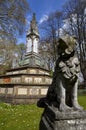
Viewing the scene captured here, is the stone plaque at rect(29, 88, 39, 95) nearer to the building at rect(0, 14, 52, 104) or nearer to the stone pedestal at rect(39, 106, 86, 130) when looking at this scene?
the building at rect(0, 14, 52, 104)

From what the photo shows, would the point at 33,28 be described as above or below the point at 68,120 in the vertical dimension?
above

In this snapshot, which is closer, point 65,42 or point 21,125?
point 65,42

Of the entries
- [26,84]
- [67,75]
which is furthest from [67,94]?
[26,84]

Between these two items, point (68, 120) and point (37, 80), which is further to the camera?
point (37, 80)

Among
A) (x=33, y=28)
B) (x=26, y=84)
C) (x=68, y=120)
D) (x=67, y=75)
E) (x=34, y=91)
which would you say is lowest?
(x=34, y=91)

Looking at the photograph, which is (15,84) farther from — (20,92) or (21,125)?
(21,125)

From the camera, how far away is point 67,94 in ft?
10.3

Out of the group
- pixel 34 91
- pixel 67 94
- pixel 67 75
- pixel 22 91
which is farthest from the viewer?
pixel 34 91

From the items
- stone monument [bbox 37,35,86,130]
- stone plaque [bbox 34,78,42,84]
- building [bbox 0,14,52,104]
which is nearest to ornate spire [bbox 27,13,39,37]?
building [bbox 0,14,52,104]

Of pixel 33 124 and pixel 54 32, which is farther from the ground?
pixel 54 32

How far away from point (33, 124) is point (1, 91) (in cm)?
800

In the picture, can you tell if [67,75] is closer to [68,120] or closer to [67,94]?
[67,94]

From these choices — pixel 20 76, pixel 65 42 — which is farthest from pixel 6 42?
pixel 65 42

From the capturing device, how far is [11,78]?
44.9 ft
